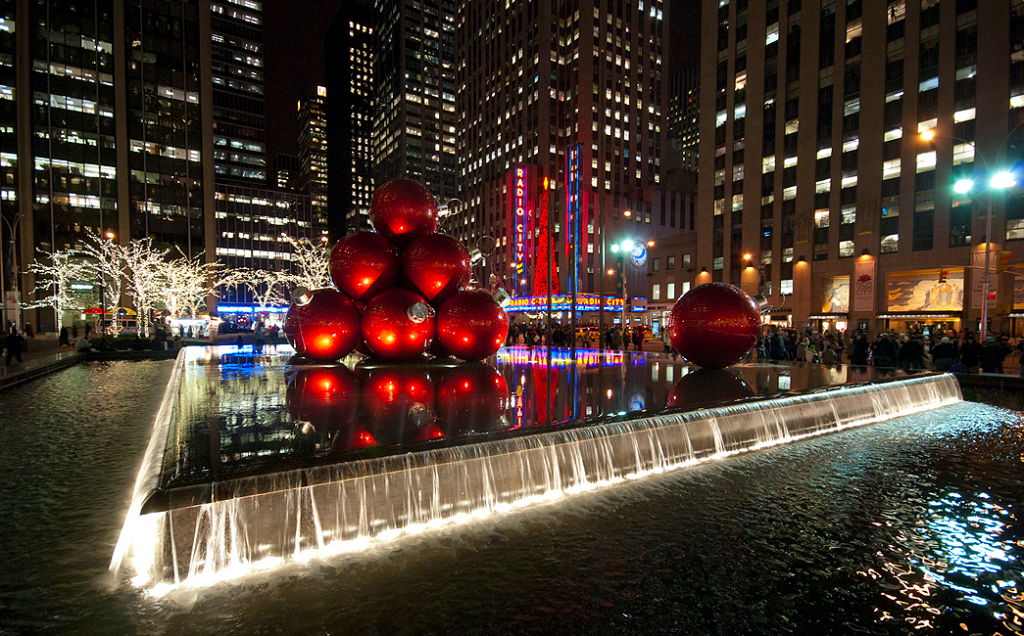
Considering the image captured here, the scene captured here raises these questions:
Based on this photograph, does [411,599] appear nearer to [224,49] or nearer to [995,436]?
[995,436]

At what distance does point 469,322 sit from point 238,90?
479ft

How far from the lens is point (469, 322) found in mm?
9375

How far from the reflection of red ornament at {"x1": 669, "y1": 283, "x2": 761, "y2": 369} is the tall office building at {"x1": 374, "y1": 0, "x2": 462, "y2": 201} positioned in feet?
449

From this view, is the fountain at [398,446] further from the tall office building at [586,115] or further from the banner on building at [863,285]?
the tall office building at [586,115]

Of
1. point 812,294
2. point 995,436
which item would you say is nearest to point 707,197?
point 812,294

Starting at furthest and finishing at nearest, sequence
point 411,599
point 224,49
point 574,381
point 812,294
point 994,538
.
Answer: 1. point 224,49
2. point 812,294
3. point 574,381
4. point 994,538
5. point 411,599

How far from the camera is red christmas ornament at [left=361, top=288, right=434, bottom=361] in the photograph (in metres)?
8.94

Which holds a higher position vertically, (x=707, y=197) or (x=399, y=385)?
(x=707, y=197)

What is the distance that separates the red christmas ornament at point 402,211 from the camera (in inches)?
358

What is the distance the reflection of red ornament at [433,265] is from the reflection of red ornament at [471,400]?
168 centimetres

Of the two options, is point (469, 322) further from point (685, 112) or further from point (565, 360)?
point (685, 112)

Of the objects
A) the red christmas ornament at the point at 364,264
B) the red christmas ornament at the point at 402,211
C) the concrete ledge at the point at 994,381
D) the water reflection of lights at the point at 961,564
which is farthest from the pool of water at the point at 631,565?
the concrete ledge at the point at 994,381

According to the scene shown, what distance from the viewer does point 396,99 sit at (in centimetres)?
14700

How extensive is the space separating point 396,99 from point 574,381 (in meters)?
157
